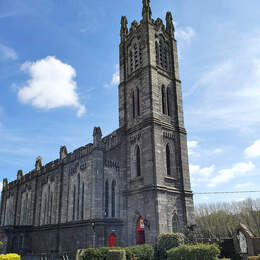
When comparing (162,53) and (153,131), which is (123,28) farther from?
(153,131)

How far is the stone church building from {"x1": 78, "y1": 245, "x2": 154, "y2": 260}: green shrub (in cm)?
454

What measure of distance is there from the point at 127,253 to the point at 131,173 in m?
11.8

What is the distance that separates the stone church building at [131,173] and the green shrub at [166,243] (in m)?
2.97

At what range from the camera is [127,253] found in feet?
64.3

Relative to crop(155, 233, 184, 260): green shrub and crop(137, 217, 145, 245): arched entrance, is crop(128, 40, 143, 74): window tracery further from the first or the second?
crop(155, 233, 184, 260): green shrub

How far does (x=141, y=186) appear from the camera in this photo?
94.5 feet

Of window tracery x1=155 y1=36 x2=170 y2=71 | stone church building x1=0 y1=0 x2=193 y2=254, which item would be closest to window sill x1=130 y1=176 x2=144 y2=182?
stone church building x1=0 y1=0 x2=193 y2=254

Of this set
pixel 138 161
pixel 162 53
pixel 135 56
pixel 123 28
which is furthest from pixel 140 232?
pixel 123 28

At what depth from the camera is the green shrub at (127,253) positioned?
63.5 feet

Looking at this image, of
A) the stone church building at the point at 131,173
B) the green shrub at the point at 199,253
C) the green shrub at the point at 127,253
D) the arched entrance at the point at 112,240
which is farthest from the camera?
the arched entrance at the point at 112,240

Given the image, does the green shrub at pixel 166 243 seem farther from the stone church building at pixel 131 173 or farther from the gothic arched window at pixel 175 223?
the gothic arched window at pixel 175 223

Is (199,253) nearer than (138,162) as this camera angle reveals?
Yes

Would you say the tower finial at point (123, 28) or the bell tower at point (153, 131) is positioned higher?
the tower finial at point (123, 28)

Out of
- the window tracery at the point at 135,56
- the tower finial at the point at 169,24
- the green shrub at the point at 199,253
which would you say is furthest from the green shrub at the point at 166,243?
the tower finial at the point at 169,24
